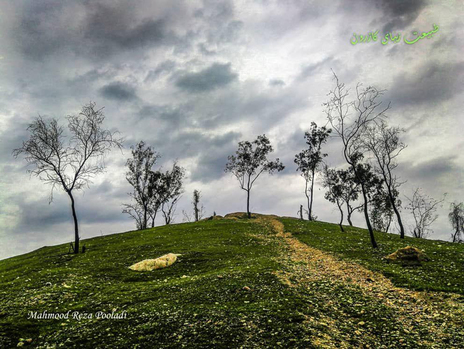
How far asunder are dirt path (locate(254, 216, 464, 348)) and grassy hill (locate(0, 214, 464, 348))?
61mm

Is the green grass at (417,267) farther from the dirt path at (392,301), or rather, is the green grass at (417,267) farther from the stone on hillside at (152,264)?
the stone on hillside at (152,264)

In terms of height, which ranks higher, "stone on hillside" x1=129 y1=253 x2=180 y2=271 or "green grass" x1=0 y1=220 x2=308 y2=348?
"stone on hillside" x1=129 y1=253 x2=180 y2=271

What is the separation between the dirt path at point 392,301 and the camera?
11913mm

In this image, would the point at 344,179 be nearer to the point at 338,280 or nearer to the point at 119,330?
the point at 338,280

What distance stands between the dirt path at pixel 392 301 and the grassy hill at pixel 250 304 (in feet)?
0.20

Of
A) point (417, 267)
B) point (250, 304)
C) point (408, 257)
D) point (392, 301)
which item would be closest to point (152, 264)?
point (250, 304)

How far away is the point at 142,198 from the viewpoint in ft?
259

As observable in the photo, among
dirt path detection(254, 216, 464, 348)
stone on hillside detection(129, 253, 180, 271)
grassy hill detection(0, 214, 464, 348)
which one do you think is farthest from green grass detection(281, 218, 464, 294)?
stone on hillside detection(129, 253, 180, 271)

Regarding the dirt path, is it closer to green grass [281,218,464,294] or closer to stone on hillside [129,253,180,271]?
green grass [281,218,464,294]

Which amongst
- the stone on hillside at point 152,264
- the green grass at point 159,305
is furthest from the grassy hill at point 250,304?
the stone on hillside at point 152,264

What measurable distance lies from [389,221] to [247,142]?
52.6 meters

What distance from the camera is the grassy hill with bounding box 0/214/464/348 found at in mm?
12195

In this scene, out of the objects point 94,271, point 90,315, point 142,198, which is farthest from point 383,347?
point 142,198

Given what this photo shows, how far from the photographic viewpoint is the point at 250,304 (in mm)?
15711
